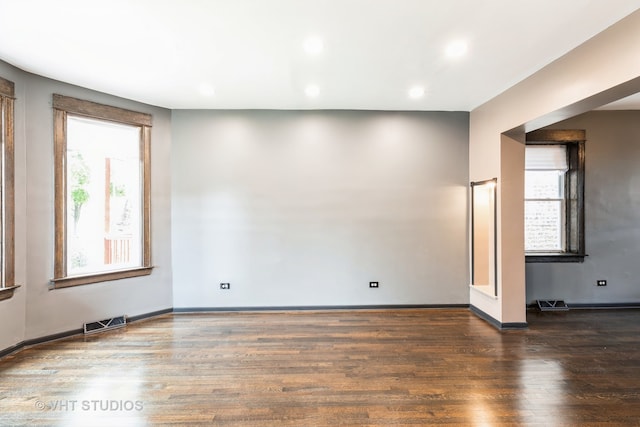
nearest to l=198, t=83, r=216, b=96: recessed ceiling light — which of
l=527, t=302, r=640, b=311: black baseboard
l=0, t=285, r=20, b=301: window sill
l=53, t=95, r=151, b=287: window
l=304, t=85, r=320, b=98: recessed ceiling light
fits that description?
l=53, t=95, r=151, b=287: window

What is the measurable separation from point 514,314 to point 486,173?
1.73 m

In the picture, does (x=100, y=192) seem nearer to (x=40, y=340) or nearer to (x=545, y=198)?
(x=40, y=340)

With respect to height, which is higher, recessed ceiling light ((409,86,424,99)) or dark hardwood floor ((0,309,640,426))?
recessed ceiling light ((409,86,424,99))

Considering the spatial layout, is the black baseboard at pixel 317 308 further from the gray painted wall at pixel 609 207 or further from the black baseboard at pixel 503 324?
the gray painted wall at pixel 609 207

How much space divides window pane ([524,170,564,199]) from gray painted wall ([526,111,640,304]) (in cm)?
34

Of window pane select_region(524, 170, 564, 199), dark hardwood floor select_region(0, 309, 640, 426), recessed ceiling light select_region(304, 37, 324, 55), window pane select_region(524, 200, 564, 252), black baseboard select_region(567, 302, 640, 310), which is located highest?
recessed ceiling light select_region(304, 37, 324, 55)

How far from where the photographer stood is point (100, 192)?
3.76 meters

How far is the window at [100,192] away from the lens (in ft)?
11.2

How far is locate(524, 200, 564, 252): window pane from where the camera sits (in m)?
4.50

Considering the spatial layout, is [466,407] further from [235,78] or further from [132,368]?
[235,78]

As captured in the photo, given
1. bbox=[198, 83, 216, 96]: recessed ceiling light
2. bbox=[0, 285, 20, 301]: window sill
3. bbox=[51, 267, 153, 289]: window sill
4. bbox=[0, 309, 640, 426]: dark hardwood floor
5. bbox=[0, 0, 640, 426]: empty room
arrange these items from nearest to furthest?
1. bbox=[0, 309, 640, 426]: dark hardwood floor
2. bbox=[0, 0, 640, 426]: empty room
3. bbox=[0, 285, 20, 301]: window sill
4. bbox=[51, 267, 153, 289]: window sill
5. bbox=[198, 83, 216, 96]: recessed ceiling light

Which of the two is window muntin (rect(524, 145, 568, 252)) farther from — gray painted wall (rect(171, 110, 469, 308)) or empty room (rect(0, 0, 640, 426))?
gray painted wall (rect(171, 110, 469, 308))

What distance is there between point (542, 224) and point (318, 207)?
328cm

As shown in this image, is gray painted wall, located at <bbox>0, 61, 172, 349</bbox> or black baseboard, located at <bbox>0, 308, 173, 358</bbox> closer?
black baseboard, located at <bbox>0, 308, 173, 358</bbox>
